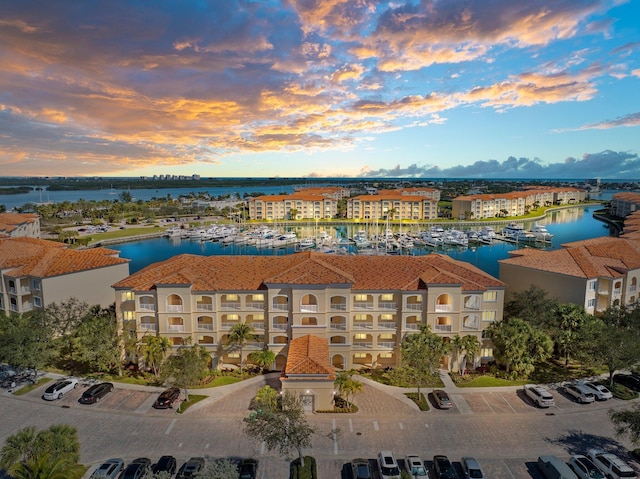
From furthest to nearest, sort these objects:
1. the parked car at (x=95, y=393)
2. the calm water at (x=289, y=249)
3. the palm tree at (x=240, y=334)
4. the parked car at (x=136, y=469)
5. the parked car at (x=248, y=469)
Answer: the calm water at (x=289, y=249)
the palm tree at (x=240, y=334)
the parked car at (x=95, y=393)
the parked car at (x=248, y=469)
the parked car at (x=136, y=469)

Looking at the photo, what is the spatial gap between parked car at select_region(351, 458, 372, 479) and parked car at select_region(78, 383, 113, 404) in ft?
69.2

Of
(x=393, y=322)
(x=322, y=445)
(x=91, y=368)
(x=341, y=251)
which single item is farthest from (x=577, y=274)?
(x=341, y=251)

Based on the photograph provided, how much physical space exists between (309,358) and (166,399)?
11.4 m

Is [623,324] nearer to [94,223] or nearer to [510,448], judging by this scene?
[510,448]

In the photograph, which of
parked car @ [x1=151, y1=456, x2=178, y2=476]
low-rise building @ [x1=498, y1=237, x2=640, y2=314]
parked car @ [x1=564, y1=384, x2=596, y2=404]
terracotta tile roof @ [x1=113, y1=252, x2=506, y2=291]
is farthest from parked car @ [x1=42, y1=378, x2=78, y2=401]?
low-rise building @ [x1=498, y1=237, x2=640, y2=314]

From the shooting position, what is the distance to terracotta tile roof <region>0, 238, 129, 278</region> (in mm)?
45312

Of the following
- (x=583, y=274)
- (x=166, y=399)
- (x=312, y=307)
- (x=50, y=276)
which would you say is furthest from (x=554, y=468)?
(x=50, y=276)

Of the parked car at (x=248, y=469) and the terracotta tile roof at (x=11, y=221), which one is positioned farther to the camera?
the terracotta tile roof at (x=11, y=221)

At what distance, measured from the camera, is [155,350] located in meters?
35.3

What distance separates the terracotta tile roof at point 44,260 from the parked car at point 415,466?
134 feet

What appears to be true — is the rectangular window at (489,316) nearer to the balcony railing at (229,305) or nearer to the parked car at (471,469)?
the parked car at (471,469)

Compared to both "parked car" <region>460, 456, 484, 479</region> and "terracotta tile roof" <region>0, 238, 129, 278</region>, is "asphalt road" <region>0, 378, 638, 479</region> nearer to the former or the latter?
"parked car" <region>460, 456, 484, 479</region>

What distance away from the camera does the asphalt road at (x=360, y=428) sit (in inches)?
1026

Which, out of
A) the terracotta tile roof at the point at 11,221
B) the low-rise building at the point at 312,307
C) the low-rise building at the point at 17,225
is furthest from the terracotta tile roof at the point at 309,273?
the terracotta tile roof at the point at 11,221
